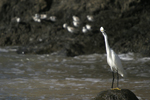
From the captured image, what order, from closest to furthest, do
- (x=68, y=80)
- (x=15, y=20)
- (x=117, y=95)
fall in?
(x=117, y=95) < (x=68, y=80) < (x=15, y=20)

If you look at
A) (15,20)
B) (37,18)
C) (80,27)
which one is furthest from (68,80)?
(15,20)

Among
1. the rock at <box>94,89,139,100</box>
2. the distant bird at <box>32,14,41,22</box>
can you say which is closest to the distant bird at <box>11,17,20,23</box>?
the distant bird at <box>32,14,41,22</box>

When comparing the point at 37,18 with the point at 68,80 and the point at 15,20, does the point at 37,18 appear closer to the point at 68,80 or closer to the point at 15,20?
the point at 15,20

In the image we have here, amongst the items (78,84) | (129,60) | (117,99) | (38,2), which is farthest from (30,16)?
(117,99)

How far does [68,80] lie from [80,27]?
9858mm

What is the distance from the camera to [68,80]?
8.36 m

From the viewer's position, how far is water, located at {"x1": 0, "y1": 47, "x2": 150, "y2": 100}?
6.48 meters

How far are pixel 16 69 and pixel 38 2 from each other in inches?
593

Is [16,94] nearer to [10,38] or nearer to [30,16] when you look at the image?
[10,38]

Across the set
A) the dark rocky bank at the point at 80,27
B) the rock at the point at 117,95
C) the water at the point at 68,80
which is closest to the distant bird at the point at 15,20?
the dark rocky bank at the point at 80,27

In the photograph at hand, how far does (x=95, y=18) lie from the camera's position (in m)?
17.9

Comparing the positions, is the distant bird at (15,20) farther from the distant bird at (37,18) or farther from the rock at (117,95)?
the rock at (117,95)

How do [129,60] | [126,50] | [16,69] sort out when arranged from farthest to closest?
1. [126,50]
2. [129,60]
3. [16,69]

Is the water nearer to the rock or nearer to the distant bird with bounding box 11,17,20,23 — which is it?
the rock
